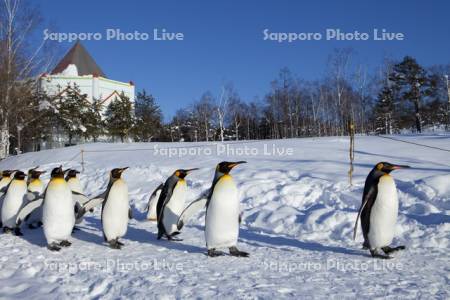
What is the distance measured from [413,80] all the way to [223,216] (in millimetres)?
32879

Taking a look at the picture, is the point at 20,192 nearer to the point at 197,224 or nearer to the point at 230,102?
the point at 197,224

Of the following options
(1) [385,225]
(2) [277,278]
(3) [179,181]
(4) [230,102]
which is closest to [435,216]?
(1) [385,225]

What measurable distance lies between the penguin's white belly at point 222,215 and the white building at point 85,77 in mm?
37533

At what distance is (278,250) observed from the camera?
5.50 meters

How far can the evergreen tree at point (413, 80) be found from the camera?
3325cm

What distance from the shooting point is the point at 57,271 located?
14.8 ft

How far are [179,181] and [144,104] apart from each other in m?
45.8

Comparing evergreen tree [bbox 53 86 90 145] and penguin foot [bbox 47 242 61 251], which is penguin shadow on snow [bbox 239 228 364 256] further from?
evergreen tree [bbox 53 86 90 145]

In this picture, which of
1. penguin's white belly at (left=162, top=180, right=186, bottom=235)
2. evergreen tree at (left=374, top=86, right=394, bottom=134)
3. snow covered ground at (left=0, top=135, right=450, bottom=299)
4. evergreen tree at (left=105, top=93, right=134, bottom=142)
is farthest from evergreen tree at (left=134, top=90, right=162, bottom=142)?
penguin's white belly at (left=162, top=180, right=186, bottom=235)

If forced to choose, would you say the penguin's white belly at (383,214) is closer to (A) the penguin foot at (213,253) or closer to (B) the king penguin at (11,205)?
(A) the penguin foot at (213,253)

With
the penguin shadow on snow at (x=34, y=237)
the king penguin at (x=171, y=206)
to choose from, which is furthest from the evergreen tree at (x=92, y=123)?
the king penguin at (x=171, y=206)

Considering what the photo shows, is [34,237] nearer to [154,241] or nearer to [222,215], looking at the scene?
[154,241]

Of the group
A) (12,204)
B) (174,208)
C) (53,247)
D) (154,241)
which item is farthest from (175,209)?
(12,204)

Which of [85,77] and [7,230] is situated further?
[85,77]
